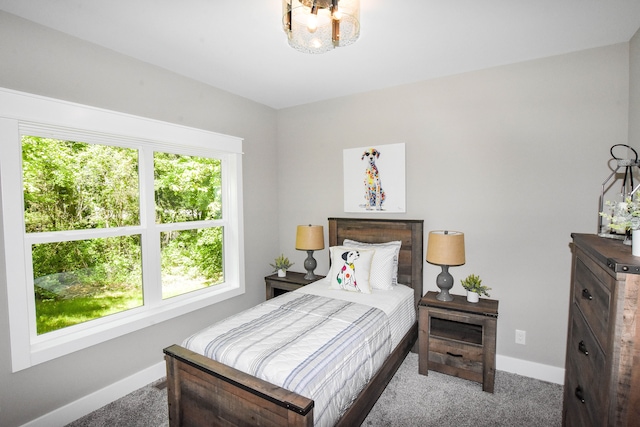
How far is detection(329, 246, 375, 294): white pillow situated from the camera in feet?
8.93

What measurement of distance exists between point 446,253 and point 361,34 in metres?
1.77

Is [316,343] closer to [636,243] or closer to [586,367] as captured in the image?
[586,367]

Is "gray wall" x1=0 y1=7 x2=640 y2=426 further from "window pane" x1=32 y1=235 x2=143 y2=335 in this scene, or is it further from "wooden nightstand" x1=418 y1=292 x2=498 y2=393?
"wooden nightstand" x1=418 y1=292 x2=498 y2=393

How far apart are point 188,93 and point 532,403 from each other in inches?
147

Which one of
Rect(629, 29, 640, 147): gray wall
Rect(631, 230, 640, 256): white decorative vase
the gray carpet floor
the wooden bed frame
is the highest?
Rect(629, 29, 640, 147): gray wall

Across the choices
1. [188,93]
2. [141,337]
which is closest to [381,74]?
[188,93]

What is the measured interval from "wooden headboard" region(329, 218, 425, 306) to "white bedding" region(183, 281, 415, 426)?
50cm

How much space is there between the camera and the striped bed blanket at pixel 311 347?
1.53m

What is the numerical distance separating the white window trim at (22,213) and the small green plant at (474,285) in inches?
94.5

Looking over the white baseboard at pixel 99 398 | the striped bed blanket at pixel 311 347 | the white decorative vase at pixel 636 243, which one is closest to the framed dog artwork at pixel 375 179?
the striped bed blanket at pixel 311 347

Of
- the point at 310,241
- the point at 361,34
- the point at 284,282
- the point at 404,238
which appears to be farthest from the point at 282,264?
the point at 361,34

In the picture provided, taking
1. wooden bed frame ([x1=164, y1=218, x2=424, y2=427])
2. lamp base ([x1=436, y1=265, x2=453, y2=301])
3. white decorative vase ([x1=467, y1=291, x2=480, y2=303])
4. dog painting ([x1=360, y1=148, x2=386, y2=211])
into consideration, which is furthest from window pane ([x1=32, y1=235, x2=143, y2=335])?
white decorative vase ([x1=467, y1=291, x2=480, y2=303])

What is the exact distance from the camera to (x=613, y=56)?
7.42ft

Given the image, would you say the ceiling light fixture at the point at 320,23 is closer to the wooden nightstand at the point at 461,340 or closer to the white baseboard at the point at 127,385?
the wooden nightstand at the point at 461,340
